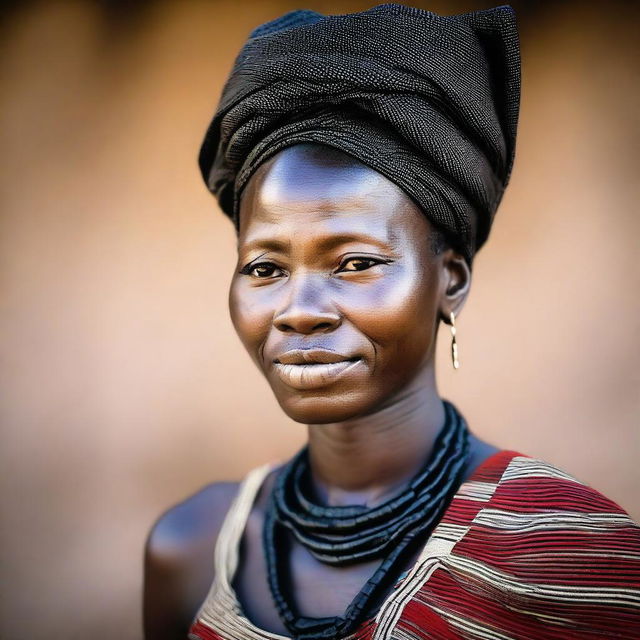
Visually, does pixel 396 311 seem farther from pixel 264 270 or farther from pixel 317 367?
pixel 264 270

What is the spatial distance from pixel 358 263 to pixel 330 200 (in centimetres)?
Result: 14

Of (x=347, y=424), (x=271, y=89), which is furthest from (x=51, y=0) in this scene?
(x=347, y=424)

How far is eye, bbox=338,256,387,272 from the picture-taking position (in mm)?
1456

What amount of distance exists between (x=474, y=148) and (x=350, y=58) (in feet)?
1.06

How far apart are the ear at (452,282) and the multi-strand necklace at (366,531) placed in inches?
10.8

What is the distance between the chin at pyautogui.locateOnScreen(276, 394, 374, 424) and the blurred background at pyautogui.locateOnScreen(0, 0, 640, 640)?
1.40 metres

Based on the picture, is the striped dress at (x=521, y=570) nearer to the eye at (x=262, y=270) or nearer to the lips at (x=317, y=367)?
the lips at (x=317, y=367)

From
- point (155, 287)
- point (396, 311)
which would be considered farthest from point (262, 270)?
point (155, 287)

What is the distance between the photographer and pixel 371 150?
1489 millimetres

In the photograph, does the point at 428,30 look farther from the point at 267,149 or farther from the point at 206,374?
the point at 206,374

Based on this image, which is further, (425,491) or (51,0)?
(51,0)

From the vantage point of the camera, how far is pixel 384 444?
5.39 ft

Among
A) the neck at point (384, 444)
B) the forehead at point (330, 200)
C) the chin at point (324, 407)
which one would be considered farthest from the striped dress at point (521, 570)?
the forehead at point (330, 200)

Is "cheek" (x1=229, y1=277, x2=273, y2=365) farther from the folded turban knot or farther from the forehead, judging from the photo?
the folded turban knot
